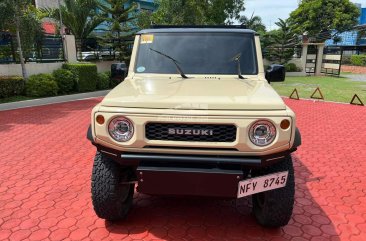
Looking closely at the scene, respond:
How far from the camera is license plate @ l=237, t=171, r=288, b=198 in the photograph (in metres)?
2.65

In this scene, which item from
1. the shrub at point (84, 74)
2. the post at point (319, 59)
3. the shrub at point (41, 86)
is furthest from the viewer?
the post at point (319, 59)

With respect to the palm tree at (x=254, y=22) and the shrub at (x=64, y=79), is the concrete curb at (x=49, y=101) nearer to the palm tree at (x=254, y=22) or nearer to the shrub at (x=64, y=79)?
the shrub at (x=64, y=79)

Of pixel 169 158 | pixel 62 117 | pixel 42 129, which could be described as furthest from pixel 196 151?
pixel 62 117

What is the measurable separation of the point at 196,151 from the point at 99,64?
1403cm

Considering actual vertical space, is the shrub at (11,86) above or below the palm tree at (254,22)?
below

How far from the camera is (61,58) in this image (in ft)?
44.9

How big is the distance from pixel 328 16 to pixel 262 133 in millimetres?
49254

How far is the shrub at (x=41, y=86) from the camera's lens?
37.6 feet

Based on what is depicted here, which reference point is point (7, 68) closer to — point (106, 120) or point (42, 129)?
point (42, 129)

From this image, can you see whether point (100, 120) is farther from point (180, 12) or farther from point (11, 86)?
point (180, 12)

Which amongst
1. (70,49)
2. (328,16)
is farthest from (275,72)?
(328,16)

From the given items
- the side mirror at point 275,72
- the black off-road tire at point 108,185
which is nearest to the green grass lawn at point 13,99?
the black off-road tire at point 108,185

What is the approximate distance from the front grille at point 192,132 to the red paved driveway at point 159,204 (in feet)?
3.67

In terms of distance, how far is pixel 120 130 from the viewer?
2715mm
